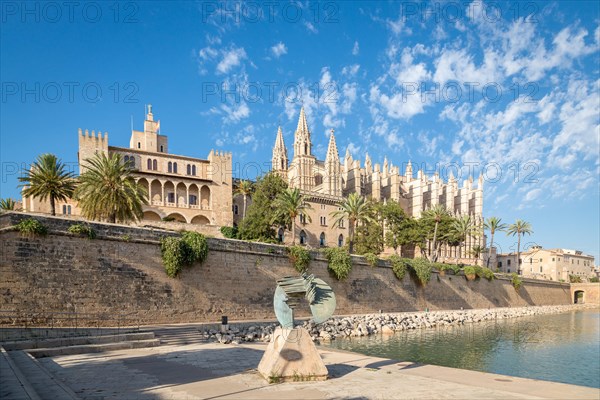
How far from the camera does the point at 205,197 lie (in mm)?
51188

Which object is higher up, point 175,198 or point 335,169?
point 335,169

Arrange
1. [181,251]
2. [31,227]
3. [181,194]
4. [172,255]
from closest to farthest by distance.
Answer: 1. [31,227]
2. [172,255]
3. [181,251]
4. [181,194]

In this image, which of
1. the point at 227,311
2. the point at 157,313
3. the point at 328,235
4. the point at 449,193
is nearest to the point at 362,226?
the point at 328,235

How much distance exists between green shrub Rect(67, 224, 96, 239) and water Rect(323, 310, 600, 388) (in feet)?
44.2

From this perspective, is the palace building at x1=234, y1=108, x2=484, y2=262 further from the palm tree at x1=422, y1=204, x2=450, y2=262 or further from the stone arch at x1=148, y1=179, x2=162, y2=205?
the stone arch at x1=148, y1=179, x2=162, y2=205

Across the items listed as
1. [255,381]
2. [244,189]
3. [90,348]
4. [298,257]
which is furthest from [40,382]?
[244,189]

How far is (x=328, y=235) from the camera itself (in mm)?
60156

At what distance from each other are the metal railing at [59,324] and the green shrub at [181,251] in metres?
3.17

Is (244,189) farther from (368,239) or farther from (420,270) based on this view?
(420,270)

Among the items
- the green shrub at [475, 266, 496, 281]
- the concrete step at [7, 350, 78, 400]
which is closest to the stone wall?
the concrete step at [7, 350, 78, 400]

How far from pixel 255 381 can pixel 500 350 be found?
56.3 feet

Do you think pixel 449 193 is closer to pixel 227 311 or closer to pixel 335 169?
pixel 335 169

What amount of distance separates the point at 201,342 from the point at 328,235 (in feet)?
147

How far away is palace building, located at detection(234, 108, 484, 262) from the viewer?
62125 mm
